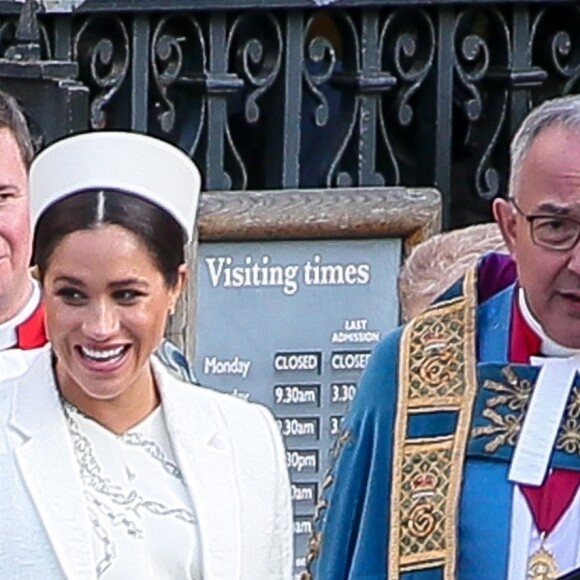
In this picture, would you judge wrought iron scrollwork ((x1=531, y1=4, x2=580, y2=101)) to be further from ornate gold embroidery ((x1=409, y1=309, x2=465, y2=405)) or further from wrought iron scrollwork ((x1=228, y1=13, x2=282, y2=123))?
ornate gold embroidery ((x1=409, y1=309, x2=465, y2=405))

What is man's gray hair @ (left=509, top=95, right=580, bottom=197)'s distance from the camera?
4.36 metres

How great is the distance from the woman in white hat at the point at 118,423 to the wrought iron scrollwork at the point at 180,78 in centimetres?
227

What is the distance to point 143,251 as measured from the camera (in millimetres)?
4336

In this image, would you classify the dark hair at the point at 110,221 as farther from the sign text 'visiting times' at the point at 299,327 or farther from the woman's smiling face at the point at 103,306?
the sign text 'visiting times' at the point at 299,327

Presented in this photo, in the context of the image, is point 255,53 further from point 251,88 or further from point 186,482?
Answer: point 186,482

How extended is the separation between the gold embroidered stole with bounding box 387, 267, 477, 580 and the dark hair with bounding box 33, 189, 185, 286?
19.1 inches

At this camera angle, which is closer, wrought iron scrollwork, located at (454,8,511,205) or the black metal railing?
the black metal railing

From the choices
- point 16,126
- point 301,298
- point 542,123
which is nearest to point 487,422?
point 542,123

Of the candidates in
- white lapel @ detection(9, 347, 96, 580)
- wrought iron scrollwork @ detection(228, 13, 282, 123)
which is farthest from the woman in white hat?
wrought iron scrollwork @ detection(228, 13, 282, 123)

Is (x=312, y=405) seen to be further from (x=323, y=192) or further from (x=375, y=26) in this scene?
(x=375, y=26)

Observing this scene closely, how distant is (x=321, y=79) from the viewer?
6.87 metres

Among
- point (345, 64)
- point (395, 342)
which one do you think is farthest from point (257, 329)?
point (395, 342)

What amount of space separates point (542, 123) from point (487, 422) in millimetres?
505

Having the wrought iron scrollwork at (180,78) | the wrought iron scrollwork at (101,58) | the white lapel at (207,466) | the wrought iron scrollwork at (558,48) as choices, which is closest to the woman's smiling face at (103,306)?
the white lapel at (207,466)
